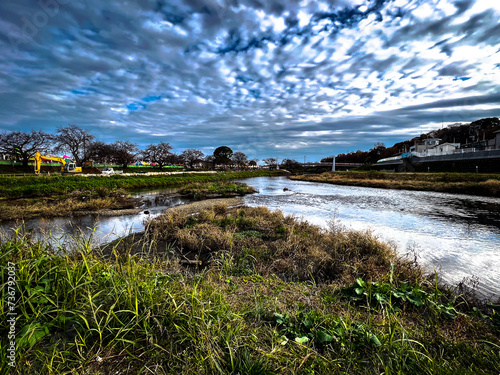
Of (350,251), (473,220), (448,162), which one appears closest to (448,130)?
(448,162)

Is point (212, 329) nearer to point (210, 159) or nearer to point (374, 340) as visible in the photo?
point (374, 340)

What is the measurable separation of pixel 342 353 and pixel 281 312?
94 centimetres

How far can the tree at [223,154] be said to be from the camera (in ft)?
327

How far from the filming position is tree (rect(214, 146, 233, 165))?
99.8 metres

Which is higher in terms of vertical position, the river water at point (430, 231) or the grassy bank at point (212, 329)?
the grassy bank at point (212, 329)

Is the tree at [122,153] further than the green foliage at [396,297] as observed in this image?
Yes

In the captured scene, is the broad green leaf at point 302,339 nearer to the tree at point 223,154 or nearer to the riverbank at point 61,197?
the riverbank at point 61,197

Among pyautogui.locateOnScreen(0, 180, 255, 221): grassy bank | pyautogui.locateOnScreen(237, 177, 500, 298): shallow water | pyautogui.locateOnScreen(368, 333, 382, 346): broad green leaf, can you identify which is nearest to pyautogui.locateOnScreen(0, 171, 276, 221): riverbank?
pyautogui.locateOnScreen(0, 180, 255, 221): grassy bank

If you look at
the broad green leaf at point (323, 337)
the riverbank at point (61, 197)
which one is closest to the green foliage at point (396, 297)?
the broad green leaf at point (323, 337)

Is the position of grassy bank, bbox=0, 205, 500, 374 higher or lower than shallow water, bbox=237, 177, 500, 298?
higher

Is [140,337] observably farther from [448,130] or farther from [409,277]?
[448,130]

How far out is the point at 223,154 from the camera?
105562 millimetres

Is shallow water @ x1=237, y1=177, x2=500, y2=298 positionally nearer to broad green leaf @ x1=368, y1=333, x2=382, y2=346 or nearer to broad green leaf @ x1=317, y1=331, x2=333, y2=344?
broad green leaf @ x1=368, y1=333, x2=382, y2=346

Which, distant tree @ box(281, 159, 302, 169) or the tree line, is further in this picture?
distant tree @ box(281, 159, 302, 169)
